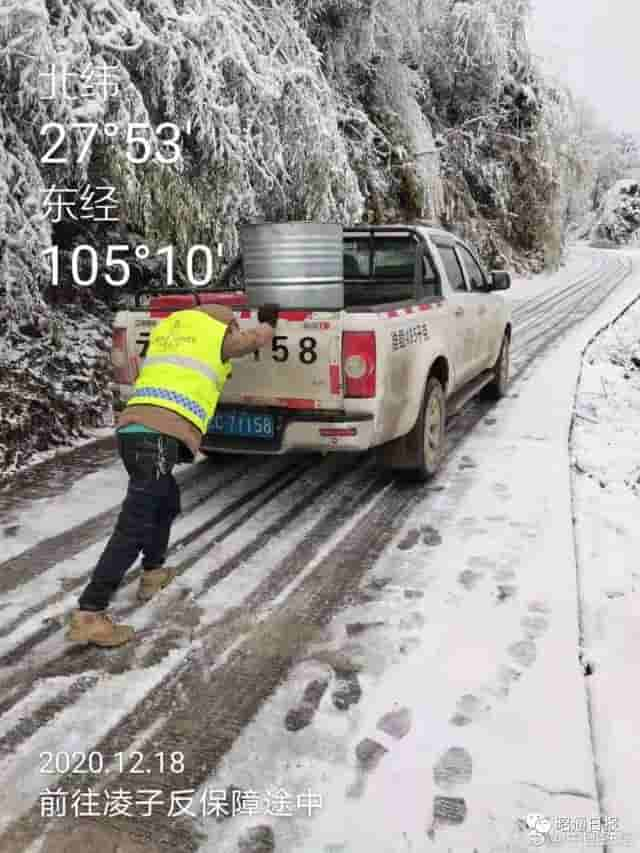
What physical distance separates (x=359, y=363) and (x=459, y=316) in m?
2.22

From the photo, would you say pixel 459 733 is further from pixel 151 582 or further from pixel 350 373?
pixel 350 373

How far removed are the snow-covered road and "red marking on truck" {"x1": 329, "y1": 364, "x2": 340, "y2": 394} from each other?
919 mm

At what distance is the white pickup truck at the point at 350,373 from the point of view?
14.8 feet

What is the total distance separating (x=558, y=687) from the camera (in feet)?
9.93

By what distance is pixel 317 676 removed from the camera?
314cm

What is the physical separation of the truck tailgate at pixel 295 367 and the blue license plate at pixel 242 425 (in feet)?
0.30

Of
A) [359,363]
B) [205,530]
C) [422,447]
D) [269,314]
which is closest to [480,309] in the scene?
[422,447]

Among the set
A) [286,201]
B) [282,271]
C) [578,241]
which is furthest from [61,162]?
[578,241]

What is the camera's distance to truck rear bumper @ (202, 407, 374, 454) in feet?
15.1

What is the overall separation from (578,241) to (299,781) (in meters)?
68.4

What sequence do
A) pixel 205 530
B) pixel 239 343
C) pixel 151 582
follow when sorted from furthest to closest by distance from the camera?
pixel 205 530 → pixel 151 582 → pixel 239 343

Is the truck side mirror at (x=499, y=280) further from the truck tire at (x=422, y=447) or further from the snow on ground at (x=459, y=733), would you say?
the snow on ground at (x=459, y=733)

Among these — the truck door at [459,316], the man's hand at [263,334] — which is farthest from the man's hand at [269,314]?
the truck door at [459,316]

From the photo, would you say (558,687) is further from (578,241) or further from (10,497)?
(578,241)
